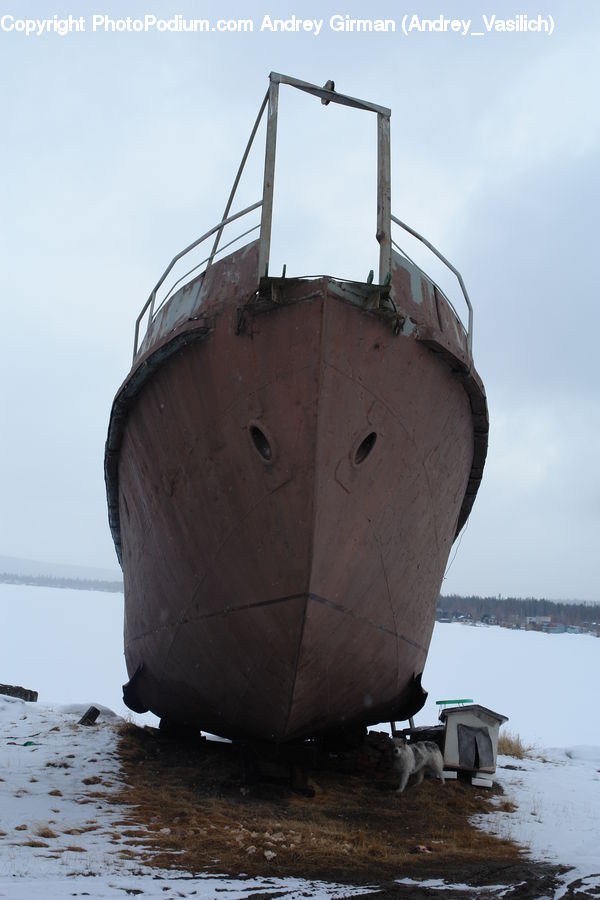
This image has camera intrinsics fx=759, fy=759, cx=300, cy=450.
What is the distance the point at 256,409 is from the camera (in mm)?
5113

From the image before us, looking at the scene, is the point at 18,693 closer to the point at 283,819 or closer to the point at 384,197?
the point at 283,819

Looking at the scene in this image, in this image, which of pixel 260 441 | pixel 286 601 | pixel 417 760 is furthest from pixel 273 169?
pixel 417 760

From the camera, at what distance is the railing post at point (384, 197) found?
5133 millimetres

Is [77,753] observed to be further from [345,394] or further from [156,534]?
[345,394]

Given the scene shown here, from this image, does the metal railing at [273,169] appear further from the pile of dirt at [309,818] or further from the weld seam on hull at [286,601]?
the pile of dirt at [309,818]

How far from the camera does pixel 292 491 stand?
4965mm

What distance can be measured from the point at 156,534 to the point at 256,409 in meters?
1.73

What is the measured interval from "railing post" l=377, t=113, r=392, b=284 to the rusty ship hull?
0.73 feet

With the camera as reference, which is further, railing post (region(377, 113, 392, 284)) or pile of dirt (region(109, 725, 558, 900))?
railing post (region(377, 113, 392, 284))

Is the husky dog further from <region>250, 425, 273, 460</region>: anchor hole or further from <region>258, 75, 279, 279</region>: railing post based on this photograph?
<region>258, 75, 279, 279</region>: railing post

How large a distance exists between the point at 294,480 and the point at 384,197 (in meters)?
2.08

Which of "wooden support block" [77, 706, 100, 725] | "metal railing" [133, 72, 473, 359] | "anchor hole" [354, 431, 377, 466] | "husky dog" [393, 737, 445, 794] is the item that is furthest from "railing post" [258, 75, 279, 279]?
"wooden support block" [77, 706, 100, 725]

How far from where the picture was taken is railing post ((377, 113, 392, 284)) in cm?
513

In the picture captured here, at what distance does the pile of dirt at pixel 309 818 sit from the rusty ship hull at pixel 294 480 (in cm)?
49
